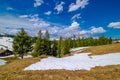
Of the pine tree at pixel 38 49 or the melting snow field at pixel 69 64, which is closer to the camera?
the melting snow field at pixel 69 64

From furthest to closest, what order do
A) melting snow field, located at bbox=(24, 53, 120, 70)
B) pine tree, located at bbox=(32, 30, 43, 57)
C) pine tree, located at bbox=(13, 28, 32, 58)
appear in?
pine tree, located at bbox=(32, 30, 43, 57) < pine tree, located at bbox=(13, 28, 32, 58) < melting snow field, located at bbox=(24, 53, 120, 70)

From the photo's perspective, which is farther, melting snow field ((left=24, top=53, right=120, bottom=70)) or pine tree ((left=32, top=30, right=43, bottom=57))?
pine tree ((left=32, top=30, right=43, bottom=57))

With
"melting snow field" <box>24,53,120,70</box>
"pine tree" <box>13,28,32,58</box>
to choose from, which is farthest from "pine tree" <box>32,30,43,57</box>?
"melting snow field" <box>24,53,120,70</box>

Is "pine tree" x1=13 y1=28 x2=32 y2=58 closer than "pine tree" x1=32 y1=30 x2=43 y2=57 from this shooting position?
Yes

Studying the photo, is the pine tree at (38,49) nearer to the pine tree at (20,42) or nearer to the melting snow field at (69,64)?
the pine tree at (20,42)

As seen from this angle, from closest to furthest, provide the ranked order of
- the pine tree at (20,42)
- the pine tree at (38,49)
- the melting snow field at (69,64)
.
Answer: the melting snow field at (69,64), the pine tree at (20,42), the pine tree at (38,49)

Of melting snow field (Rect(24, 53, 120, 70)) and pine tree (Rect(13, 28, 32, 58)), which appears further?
pine tree (Rect(13, 28, 32, 58))

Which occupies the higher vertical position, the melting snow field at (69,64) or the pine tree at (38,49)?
the pine tree at (38,49)

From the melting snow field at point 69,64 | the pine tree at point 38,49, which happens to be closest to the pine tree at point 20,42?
the pine tree at point 38,49

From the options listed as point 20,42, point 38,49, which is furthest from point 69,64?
point 38,49

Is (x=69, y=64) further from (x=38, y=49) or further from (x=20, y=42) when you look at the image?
(x=38, y=49)

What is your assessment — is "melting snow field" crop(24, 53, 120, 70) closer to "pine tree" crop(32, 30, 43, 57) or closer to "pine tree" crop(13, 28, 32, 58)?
"pine tree" crop(13, 28, 32, 58)

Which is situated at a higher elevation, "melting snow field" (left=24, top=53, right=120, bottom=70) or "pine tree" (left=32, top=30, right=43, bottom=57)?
"pine tree" (left=32, top=30, right=43, bottom=57)

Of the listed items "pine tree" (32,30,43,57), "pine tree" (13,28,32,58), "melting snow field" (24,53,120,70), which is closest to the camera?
"melting snow field" (24,53,120,70)
